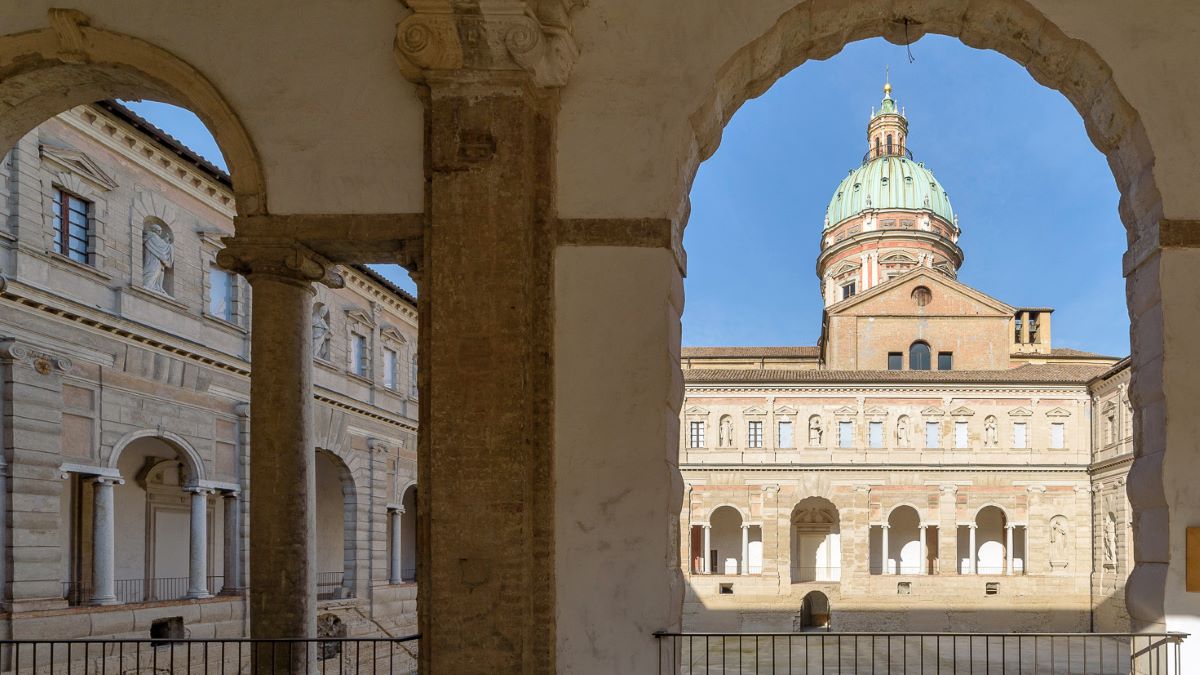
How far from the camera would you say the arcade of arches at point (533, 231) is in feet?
20.2

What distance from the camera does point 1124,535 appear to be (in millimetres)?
34375

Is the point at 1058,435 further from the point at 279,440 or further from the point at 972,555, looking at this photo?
the point at 279,440

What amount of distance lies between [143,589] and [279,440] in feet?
49.7

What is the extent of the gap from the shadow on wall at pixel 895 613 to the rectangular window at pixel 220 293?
23156mm

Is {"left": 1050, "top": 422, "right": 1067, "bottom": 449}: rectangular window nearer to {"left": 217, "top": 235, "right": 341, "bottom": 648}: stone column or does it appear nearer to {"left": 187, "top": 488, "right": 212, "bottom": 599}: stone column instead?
{"left": 187, "top": 488, "right": 212, "bottom": 599}: stone column

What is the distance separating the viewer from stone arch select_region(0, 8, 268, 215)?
6.59 m

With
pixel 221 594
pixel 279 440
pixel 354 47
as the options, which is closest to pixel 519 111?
pixel 354 47

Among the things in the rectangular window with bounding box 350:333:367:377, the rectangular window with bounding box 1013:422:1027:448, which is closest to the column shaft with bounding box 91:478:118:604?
the rectangular window with bounding box 350:333:367:377

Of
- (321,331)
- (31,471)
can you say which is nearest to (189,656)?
(31,471)

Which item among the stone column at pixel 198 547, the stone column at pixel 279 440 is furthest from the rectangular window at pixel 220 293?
the stone column at pixel 279 440

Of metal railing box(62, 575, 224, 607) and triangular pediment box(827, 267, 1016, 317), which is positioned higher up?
triangular pediment box(827, 267, 1016, 317)

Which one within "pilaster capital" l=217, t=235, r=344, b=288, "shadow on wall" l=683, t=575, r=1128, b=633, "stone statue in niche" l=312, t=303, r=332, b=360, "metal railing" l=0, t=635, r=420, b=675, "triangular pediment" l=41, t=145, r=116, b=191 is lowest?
"shadow on wall" l=683, t=575, r=1128, b=633

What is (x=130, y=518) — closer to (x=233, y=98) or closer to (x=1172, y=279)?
(x=233, y=98)

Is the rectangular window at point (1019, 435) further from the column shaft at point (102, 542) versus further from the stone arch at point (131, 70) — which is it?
the stone arch at point (131, 70)
